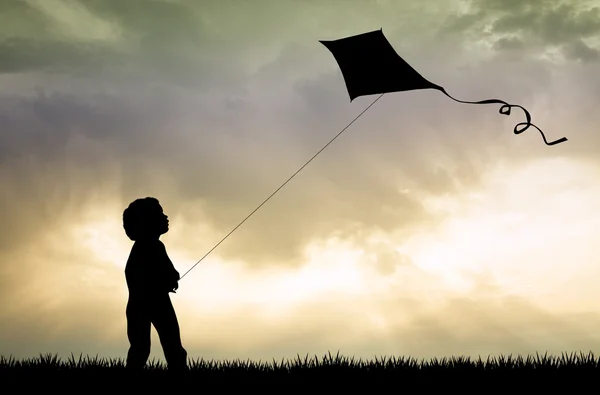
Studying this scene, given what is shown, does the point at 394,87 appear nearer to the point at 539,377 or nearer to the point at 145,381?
the point at 539,377

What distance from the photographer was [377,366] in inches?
320

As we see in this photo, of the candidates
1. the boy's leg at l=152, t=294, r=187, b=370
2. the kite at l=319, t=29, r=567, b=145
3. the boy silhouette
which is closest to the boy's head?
the boy silhouette

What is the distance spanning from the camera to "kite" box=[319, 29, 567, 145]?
809cm

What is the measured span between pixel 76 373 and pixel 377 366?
3.35 metres

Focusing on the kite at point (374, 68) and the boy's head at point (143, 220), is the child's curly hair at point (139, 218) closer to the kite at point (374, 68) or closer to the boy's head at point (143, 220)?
the boy's head at point (143, 220)

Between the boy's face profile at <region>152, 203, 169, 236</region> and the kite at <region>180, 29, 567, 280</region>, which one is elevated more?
the kite at <region>180, 29, 567, 280</region>

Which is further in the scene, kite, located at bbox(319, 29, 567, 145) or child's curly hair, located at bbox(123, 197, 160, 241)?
kite, located at bbox(319, 29, 567, 145)

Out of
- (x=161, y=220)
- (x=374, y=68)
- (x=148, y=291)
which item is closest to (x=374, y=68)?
(x=374, y=68)

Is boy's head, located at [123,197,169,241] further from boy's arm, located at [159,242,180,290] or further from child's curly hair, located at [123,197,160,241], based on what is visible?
boy's arm, located at [159,242,180,290]

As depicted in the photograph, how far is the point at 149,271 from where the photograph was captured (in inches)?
287

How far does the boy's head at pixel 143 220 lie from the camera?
7.36 meters

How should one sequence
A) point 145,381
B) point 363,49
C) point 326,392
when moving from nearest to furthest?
point 326,392 < point 145,381 < point 363,49

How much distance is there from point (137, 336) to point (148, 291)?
46 cm

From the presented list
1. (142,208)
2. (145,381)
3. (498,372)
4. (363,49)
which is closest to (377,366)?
(498,372)
